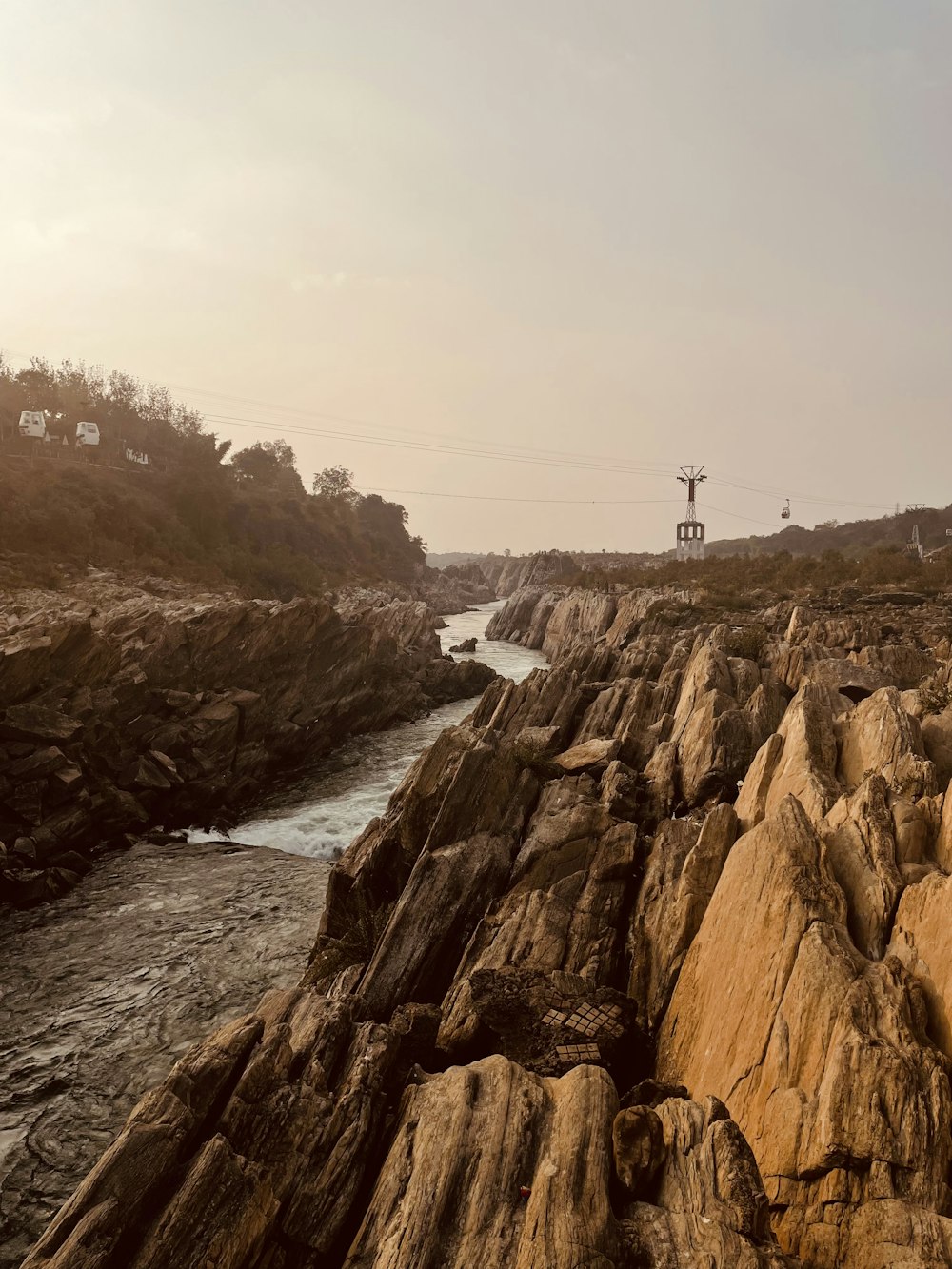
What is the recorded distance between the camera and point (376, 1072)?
941 cm

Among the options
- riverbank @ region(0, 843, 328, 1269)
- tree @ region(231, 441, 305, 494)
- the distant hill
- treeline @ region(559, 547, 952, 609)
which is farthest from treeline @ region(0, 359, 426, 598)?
the distant hill

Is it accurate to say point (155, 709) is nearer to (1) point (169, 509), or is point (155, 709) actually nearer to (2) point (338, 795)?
(2) point (338, 795)

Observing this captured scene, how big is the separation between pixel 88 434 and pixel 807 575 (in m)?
92.9

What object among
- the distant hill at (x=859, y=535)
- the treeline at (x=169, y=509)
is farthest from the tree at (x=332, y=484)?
the distant hill at (x=859, y=535)

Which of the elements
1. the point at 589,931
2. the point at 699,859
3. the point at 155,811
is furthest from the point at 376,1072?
the point at 155,811

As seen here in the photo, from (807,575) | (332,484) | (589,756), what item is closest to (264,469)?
(332,484)

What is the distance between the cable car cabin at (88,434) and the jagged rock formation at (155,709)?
57248mm

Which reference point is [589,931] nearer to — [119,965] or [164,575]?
[119,965]

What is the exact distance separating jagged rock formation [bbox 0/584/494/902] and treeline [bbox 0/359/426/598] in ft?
55.1

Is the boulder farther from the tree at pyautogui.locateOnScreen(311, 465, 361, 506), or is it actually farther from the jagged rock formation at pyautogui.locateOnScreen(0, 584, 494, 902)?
the tree at pyautogui.locateOnScreen(311, 465, 361, 506)

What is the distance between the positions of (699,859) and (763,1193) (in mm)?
6824

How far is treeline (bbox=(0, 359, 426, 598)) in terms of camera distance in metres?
63.0

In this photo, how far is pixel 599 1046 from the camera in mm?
10750

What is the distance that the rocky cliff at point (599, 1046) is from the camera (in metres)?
7.00
